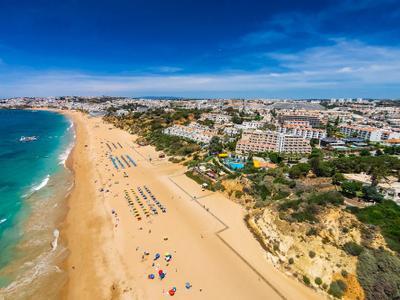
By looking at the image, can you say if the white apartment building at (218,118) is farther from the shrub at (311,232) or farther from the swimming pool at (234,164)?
the shrub at (311,232)

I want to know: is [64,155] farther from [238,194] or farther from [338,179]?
[338,179]

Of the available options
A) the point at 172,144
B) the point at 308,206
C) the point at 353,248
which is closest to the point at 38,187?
the point at 172,144

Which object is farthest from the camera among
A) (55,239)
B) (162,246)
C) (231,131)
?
(231,131)

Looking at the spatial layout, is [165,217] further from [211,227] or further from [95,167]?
[95,167]

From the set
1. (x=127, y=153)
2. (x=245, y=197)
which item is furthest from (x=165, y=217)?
(x=127, y=153)

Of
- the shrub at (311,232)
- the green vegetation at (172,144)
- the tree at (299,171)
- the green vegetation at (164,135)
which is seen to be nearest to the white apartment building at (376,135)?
the tree at (299,171)

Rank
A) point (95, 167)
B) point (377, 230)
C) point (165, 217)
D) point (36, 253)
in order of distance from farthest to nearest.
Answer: point (95, 167) < point (165, 217) < point (36, 253) < point (377, 230)

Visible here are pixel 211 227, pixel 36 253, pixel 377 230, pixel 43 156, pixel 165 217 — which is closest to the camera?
pixel 377 230
